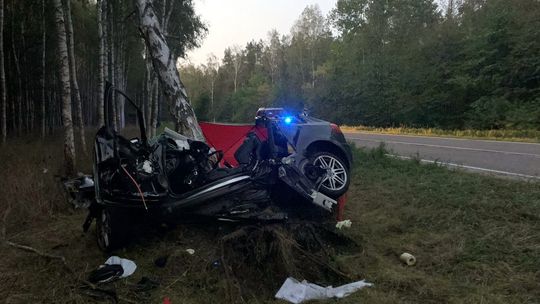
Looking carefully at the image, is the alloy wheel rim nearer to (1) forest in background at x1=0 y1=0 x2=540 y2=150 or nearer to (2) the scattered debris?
(2) the scattered debris

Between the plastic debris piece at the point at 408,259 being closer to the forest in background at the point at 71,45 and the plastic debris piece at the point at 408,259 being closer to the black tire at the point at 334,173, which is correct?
the black tire at the point at 334,173

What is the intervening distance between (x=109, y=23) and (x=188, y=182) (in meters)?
19.0

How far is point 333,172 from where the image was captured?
6.29m

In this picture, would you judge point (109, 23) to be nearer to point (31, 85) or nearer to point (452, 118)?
point (31, 85)

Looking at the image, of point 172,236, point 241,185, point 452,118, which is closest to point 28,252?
point 172,236

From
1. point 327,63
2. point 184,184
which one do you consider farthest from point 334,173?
point 327,63

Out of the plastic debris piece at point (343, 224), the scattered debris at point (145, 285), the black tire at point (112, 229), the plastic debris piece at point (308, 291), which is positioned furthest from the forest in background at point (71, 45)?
the plastic debris piece at point (308, 291)

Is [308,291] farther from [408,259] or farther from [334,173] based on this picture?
[334,173]

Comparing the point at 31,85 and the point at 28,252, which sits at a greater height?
the point at 31,85

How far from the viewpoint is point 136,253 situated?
5.06m

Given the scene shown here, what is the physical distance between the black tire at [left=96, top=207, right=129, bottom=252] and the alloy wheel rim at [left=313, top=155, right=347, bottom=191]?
108 inches

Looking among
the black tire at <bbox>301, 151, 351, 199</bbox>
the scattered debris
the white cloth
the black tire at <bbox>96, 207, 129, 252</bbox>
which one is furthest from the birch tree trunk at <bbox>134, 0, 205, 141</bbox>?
the scattered debris

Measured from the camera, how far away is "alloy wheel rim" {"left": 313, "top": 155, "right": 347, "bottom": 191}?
618 cm

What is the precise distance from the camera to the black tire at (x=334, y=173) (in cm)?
614
